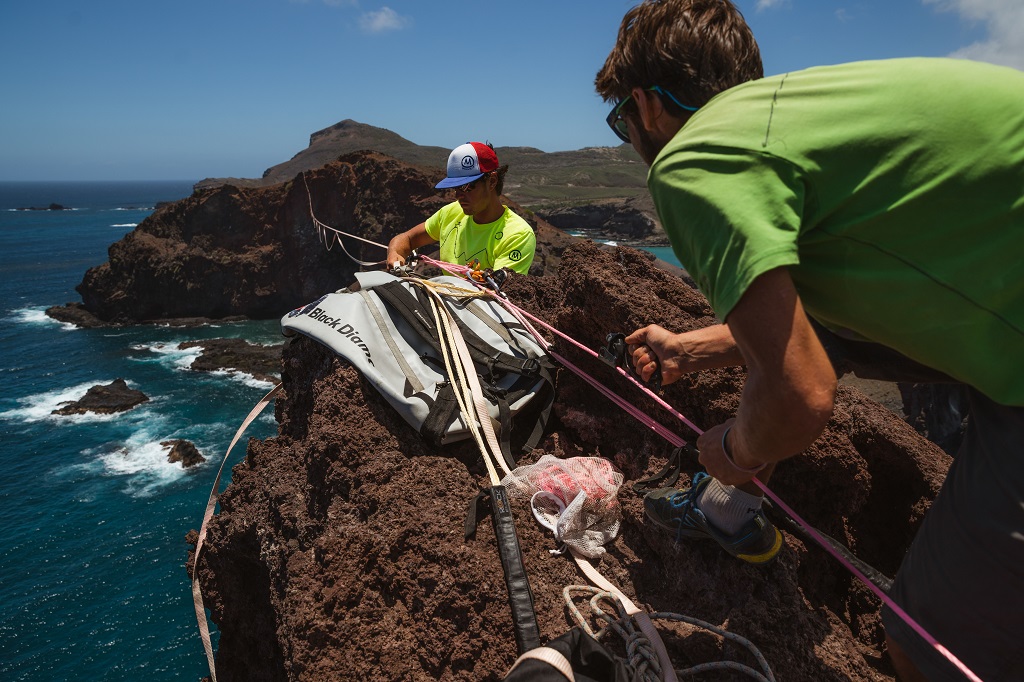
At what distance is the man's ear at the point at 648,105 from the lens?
5.07ft

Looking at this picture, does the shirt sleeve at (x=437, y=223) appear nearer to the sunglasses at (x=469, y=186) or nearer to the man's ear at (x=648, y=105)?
the sunglasses at (x=469, y=186)

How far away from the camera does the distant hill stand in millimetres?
76688

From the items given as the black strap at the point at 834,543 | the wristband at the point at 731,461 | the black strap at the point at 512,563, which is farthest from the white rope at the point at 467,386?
the wristband at the point at 731,461

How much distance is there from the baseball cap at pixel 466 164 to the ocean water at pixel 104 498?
38.2 ft

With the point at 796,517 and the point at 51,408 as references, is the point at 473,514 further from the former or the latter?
the point at 51,408

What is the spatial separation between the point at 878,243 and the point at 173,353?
37.7 meters

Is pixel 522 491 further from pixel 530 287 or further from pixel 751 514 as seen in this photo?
pixel 530 287

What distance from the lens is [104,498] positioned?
1909cm

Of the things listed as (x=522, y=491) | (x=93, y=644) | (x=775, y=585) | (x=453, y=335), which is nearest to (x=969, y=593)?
(x=775, y=585)

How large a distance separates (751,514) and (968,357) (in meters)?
1.05

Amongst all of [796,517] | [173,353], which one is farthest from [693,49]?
[173,353]

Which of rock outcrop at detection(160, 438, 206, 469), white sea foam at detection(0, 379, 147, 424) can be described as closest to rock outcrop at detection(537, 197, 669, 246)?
white sea foam at detection(0, 379, 147, 424)

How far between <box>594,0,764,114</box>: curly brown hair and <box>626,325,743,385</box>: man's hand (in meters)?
0.87

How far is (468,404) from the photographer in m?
3.05
